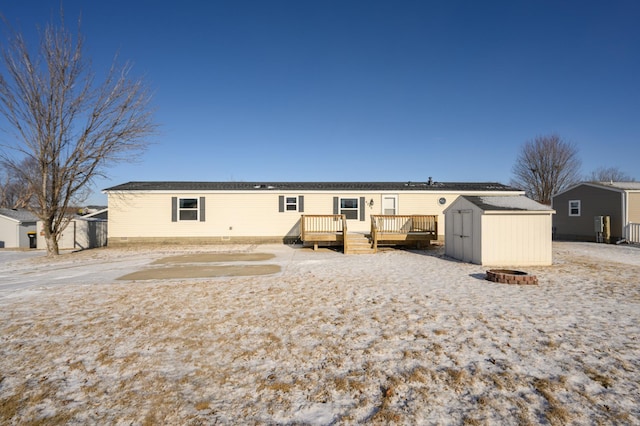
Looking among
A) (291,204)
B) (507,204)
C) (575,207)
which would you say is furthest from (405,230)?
(575,207)

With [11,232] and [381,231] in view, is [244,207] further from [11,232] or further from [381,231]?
[11,232]

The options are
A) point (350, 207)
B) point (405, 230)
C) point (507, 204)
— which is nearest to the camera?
point (507, 204)

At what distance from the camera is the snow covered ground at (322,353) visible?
7.82 feet

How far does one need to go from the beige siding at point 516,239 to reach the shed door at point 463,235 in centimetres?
64

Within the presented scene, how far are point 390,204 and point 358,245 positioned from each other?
4.36m

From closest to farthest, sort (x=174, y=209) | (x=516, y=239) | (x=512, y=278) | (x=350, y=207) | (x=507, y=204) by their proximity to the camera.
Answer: (x=512, y=278) → (x=516, y=239) → (x=507, y=204) → (x=174, y=209) → (x=350, y=207)

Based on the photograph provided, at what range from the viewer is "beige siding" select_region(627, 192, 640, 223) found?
14.2 m

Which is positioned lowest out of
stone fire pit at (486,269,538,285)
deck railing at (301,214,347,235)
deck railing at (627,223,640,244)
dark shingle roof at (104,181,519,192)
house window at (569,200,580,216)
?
stone fire pit at (486,269,538,285)

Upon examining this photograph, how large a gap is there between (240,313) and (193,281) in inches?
115

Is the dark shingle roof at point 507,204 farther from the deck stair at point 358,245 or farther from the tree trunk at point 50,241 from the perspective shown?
the tree trunk at point 50,241

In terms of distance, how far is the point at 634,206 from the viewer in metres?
14.3

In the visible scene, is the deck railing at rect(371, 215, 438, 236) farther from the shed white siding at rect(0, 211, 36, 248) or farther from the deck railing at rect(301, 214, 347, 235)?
the shed white siding at rect(0, 211, 36, 248)

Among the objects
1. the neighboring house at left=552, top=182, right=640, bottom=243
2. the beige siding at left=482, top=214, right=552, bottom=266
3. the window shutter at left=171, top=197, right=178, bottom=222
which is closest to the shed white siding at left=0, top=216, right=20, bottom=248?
the window shutter at left=171, top=197, right=178, bottom=222

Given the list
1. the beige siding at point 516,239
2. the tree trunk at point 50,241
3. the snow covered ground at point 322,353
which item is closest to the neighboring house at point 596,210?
the beige siding at point 516,239
